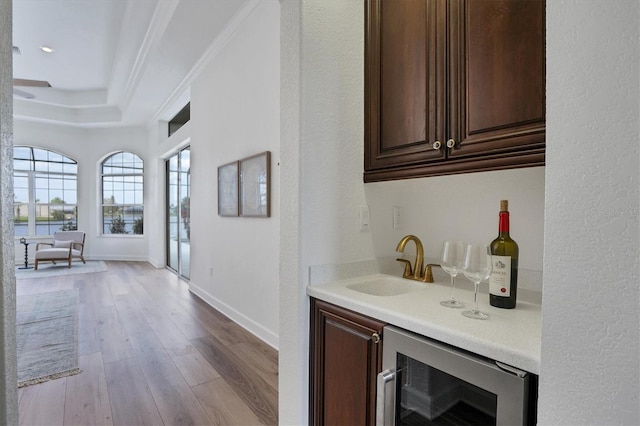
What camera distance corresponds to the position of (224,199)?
3770 mm

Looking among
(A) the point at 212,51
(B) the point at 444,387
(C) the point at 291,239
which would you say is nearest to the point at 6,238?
(C) the point at 291,239

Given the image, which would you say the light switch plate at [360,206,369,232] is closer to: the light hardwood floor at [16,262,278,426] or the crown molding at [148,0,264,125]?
the light hardwood floor at [16,262,278,426]

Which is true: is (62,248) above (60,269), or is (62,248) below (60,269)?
above

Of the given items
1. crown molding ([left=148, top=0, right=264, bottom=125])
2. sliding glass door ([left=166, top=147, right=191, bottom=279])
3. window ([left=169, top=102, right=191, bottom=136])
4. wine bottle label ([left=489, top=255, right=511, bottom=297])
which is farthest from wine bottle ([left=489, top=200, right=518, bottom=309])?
window ([left=169, top=102, right=191, bottom=136])

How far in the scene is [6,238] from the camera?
2.58ft

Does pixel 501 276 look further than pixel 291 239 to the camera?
No

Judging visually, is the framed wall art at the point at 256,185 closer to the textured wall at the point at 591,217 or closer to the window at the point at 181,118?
the textured wall at the point at 591,217

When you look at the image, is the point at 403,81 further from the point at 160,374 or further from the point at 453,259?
the point at 160,374

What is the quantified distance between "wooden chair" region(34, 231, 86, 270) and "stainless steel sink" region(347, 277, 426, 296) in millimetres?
7411

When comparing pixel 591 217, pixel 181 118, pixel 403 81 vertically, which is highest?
pixel 181 118

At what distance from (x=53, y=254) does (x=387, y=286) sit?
7.49 meters

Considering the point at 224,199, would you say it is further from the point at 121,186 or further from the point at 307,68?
the point at 121,186

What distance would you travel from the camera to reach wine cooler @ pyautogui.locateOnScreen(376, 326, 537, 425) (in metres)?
0.82

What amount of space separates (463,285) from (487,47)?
1025mm
